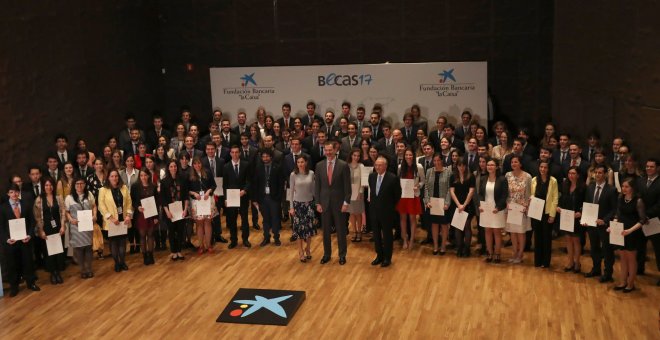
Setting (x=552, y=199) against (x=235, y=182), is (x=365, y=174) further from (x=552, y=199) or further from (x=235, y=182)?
(x=552, y=199)

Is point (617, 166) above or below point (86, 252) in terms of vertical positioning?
above

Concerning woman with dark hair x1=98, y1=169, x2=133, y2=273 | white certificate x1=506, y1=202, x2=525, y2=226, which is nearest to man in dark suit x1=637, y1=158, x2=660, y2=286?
white certificate x1=506, y1=202, x2=525, y2=226

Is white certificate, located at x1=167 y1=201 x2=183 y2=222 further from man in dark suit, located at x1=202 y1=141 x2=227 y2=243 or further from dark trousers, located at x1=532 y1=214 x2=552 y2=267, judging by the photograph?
dark trousers, located at x1=532 y1=214 x2=552 y2=267

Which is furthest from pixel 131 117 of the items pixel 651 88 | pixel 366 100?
pixel 651 88

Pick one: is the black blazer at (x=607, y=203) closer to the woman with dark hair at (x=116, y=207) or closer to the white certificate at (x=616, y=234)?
the white certificate at (x=616, y=234)

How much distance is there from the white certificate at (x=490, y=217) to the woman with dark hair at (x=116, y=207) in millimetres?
4711

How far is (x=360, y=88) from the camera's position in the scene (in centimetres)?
1446

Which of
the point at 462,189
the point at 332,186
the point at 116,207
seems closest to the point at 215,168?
the point at 116,207

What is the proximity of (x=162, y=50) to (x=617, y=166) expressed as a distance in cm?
956

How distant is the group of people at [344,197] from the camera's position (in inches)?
375

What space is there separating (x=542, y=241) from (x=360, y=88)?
5.60 meters

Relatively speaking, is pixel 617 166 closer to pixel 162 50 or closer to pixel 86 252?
pixel 86 252

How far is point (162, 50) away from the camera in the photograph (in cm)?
1591

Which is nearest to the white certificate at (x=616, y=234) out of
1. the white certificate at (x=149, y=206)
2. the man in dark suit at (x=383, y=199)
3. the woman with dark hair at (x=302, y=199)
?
the man in dark suit at (x=383, y=199)
